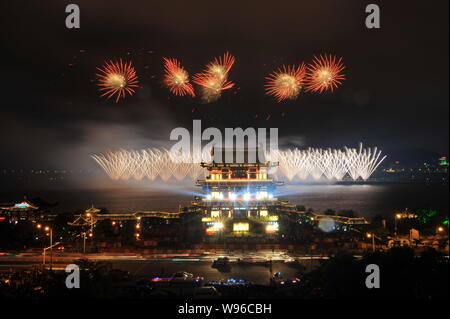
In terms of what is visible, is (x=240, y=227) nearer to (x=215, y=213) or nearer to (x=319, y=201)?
(x=215, y=213)

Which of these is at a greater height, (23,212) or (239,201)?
(239,201)

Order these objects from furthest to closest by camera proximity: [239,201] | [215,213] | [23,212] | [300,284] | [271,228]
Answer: [23,212] < [239,201] < [215,213] < [271,228] < [300,284]

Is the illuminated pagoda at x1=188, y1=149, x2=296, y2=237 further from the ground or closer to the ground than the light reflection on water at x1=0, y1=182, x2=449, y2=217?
further from the ground

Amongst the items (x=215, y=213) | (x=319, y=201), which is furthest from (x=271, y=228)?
(x=319, y=201)

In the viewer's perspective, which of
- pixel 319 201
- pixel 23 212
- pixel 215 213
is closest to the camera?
pixel 215 213

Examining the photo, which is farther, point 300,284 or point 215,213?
point 215,213

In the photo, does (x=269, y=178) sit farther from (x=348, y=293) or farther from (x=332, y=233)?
(x=348, y=293)

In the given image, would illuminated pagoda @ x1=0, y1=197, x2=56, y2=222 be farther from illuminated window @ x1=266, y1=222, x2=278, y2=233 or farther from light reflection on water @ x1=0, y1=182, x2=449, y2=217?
light reflection on water @ x1=0, y1=182, x2=449, y2=217

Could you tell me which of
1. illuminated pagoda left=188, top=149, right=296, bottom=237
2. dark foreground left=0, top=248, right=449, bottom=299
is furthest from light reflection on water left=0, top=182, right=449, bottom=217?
dark foreground left=0, top=248, right=449, bottom=299

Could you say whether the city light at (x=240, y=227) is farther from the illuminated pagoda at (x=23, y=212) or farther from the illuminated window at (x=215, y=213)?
the illuminated pagoda at (x=23, y=212)
